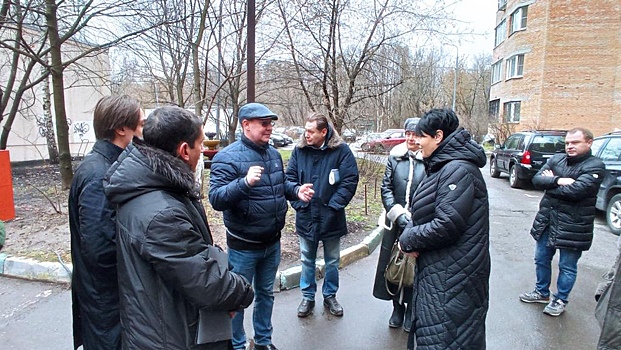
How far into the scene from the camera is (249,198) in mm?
2744

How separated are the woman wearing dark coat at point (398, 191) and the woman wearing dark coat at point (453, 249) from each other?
0.95 meters

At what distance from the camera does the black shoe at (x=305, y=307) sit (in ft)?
11.8

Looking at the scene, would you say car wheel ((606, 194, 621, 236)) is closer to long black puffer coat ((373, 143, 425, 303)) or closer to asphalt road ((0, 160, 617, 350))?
asphalt road ((0, 160, 617, 350))

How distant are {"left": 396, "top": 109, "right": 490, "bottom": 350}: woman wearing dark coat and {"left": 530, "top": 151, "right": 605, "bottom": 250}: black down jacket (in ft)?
5.93

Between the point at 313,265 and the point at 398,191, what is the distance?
107 centimetres

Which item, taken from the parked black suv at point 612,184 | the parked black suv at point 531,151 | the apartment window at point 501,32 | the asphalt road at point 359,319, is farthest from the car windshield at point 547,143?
the apartment window at point 501,32

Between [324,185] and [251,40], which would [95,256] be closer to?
[324,185]

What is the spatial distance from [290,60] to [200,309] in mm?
9312

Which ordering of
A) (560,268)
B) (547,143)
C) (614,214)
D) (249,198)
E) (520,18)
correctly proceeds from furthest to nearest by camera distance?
(520,18), (547,143), (614,214), (560,268), (249,198)

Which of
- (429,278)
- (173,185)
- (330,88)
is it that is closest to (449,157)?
(429,278)

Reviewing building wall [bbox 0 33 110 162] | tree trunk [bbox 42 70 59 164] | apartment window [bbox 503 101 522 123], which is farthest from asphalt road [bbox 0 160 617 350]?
apartment window [bbox 503 101 522 123]

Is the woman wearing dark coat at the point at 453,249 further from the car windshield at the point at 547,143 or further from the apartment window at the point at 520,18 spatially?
the apartment window at the point at 520,18

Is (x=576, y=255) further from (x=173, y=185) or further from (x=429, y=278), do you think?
(x=173, y=185)

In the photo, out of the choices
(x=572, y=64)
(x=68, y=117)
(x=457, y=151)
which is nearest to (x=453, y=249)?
(x=457, y=151)
